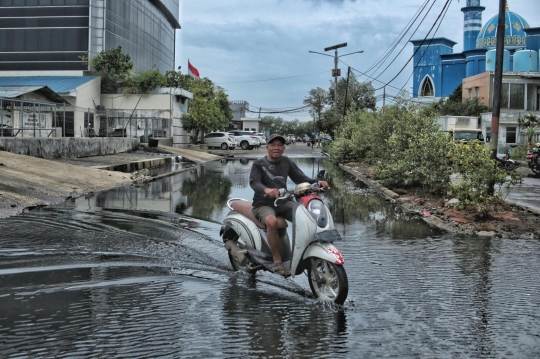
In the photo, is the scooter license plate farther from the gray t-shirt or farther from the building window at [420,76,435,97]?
the building window at [420,76,435,97]

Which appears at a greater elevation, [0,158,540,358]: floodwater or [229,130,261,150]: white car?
[229,130,261,150]: white car

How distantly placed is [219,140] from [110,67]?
41.3ft

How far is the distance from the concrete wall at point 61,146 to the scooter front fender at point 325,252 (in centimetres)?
1508

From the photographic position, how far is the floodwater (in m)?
4.27

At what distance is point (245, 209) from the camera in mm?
6594

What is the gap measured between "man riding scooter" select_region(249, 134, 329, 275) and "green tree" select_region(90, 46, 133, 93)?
132ft

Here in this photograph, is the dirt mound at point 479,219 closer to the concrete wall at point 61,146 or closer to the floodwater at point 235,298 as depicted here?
the floodwater at point 235,298

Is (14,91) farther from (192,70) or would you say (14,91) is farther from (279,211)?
(192,70)

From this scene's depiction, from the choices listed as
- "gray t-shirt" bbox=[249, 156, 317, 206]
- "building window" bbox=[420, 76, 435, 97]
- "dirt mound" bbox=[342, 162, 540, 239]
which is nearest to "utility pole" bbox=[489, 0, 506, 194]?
"dirt mound" bbox=[342, 162, 540, 239]

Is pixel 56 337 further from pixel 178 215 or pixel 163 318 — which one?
pixel 178 215

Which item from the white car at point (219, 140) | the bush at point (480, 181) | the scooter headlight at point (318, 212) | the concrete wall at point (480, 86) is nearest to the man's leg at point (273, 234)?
the scooter headlight at point (318, 212)

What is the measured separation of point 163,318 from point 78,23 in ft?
155

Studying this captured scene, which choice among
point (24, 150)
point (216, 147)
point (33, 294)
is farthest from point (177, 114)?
point (33, 294)

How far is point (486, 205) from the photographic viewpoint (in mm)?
10766
